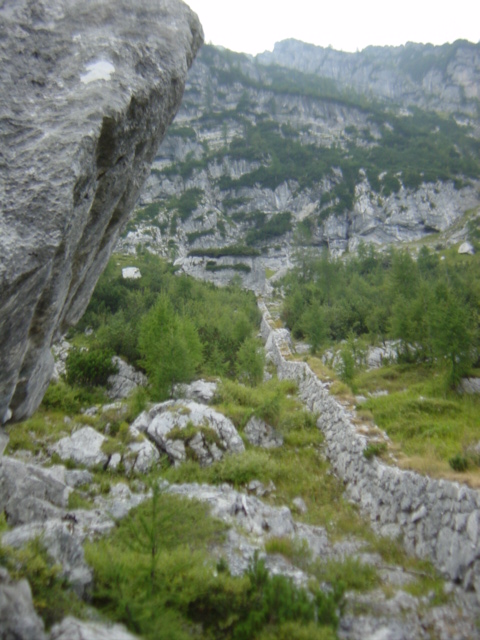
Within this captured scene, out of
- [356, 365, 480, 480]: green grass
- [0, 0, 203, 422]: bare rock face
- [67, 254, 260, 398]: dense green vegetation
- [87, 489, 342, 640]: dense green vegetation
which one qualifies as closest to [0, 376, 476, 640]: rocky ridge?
[87, 489, 342, 640]: dense green vegetation

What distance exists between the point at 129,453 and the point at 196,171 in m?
127

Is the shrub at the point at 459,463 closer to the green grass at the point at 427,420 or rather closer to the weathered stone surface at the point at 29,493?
the green grass at the point at 427,420

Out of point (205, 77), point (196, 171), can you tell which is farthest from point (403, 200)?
point (205, 77)

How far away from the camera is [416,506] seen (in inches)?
337

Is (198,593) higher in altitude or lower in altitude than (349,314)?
lower

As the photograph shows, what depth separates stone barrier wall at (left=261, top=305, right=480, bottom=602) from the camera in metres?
6.96

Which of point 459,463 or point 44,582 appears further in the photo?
point 459,463

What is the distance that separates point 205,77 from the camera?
165875mm

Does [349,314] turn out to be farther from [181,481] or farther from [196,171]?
[196,171]

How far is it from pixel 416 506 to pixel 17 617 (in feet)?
26.1

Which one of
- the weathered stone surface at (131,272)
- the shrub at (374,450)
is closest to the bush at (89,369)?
the shrub at (374,450)

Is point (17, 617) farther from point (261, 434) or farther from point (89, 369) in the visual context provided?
point (89, 369)

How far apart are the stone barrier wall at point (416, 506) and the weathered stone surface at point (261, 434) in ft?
6.63

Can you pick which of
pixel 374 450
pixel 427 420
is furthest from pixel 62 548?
pixel 427 420
